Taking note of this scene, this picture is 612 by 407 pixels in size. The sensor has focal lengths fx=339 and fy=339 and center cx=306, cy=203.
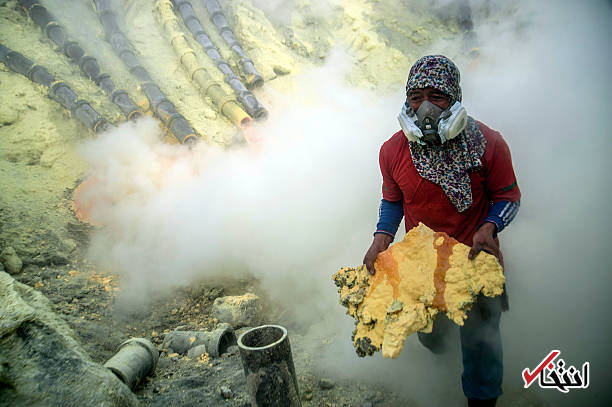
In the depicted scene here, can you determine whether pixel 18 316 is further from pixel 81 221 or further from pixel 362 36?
pixel 362 36

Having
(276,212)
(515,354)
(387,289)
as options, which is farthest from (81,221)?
(515,354)

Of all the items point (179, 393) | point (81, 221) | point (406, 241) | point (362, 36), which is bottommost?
point (81, 221)

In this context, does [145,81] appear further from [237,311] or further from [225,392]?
[225,392]

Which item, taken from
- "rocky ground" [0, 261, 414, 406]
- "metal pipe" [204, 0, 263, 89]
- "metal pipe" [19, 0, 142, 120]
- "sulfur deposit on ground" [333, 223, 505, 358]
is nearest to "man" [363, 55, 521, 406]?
"sulfur deposit on ground" [333, 223, 505, 358]

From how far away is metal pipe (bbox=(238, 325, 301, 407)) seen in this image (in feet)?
6.86

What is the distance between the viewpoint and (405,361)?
3.13 m

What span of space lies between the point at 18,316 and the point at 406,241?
248cm

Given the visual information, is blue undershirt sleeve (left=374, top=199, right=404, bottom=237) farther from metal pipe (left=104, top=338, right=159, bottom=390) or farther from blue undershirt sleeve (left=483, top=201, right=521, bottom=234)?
metal pipe (left=104, top=338, right=159, bottom=390)

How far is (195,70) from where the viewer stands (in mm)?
7637

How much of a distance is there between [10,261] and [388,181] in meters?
4.29

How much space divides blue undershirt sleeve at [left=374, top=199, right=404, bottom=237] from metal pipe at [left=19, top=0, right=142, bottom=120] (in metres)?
5.82

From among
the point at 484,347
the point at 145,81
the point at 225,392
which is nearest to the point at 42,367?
the point at 225,392

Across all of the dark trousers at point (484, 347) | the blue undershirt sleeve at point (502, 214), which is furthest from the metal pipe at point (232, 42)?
the dark trousers at point (484, 347)

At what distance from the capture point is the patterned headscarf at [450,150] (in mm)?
2100
